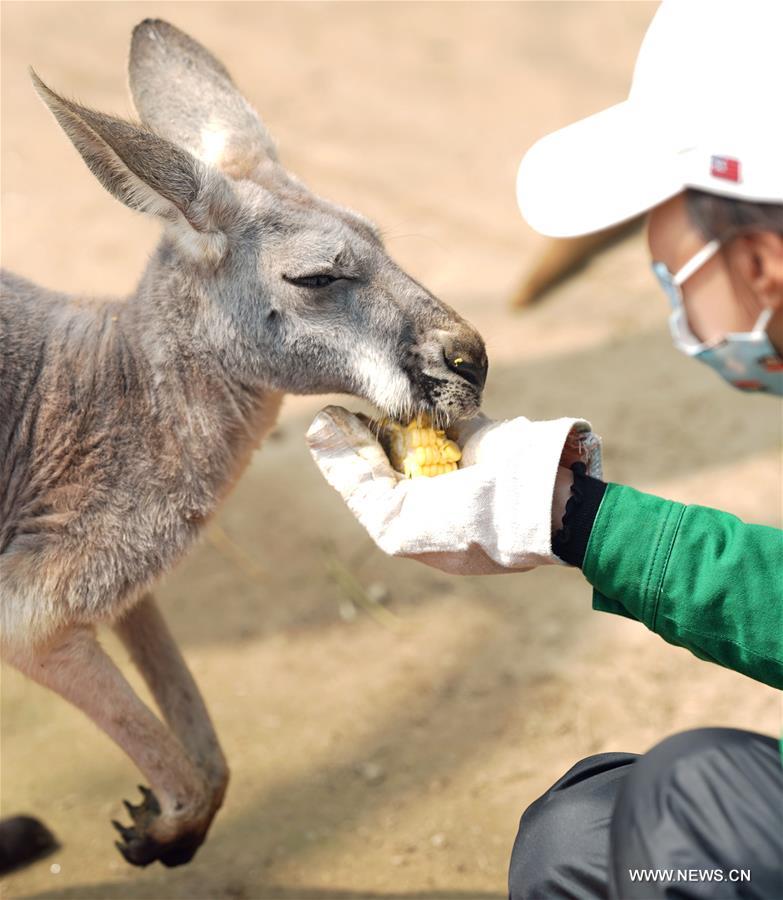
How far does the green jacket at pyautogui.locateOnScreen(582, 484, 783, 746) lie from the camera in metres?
2.00

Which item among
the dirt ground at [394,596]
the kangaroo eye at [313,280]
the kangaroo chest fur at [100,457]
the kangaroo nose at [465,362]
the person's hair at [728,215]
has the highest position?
the person's hair at [728,215]

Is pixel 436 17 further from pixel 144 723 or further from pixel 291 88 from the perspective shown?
pixel 144 723

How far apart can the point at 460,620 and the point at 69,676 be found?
1.49 metres

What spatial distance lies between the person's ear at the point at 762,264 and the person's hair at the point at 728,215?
0.06 feet

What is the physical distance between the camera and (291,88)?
6516mm

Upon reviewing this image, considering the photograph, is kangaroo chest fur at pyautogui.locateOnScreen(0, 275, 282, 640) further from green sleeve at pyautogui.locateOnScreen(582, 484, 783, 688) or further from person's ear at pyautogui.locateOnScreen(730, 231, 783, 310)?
person's ear at pyautogui.locateOnScreen(730, 231, 783, 310)

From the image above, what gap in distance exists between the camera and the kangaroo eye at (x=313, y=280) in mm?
2645

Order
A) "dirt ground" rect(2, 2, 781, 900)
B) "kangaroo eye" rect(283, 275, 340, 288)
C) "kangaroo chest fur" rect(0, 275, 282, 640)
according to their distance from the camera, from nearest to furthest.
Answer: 1. "kangaroo chest fur" rect(0, 275, 282, 640)
2. "kangaroo eye" rect(283, 275, 340, 288)
3. "dirt ground" rect(2, 2, 781, 900)

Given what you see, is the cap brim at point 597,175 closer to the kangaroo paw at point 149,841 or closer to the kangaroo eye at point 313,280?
the kangaroo eye at point 313,280

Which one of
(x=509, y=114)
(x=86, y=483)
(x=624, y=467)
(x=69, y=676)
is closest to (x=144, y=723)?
(x=69, y=676)

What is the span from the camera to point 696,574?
2006mm

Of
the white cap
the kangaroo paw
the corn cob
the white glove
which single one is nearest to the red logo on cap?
the white cap

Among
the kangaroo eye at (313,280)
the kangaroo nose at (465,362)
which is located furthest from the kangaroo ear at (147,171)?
the kangaroo nose at (465,362)

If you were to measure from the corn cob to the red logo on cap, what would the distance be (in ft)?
2.68
